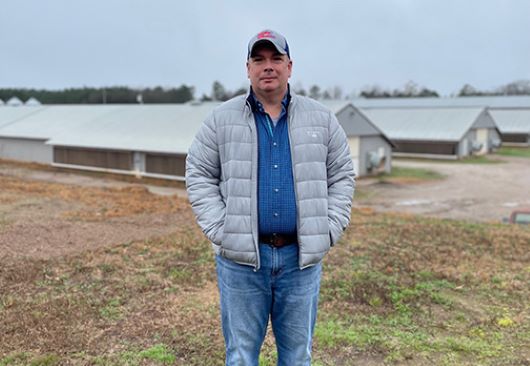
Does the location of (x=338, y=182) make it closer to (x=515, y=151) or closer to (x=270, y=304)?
(x=270, y=304)

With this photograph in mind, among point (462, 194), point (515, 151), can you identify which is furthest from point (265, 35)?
point (515, 151)

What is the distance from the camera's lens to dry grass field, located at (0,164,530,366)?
3.67 meters

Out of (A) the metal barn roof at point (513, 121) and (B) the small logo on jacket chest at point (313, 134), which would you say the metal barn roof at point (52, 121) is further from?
(A) the metal barn roof at point (513, 121)

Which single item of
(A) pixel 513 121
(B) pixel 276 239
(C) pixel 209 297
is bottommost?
(C) pixel 209 297

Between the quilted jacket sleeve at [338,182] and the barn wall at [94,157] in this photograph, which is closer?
the quilted jacket sleeve at [338,182]

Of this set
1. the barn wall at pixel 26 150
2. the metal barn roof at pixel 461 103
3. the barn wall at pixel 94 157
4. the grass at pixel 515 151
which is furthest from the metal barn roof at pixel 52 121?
the metal barn roof at pixel 461 103

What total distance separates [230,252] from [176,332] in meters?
1.92

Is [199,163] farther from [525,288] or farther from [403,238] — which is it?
[403,238]

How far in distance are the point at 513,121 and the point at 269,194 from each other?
42408 millimetres

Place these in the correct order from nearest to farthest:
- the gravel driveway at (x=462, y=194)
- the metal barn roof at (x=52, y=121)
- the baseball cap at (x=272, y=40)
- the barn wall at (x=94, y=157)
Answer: the baseball cap at (x=272, y=40) < the gravel driveway at (x=462, y=194) < the barn wall at (x=94, y=157) < the metal barn roof at (x=52, y=121)

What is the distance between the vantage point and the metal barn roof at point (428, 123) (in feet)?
97.1

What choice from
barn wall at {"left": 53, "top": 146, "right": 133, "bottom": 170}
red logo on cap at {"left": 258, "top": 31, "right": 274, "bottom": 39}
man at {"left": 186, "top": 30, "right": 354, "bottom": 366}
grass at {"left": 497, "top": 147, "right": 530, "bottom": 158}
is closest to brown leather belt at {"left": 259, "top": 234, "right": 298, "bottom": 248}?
man at {"left": 186, "top": 30, "right": 354, "bottom": 366}

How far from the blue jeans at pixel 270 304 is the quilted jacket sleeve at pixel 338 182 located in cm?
24

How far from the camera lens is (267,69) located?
92.8 inches
